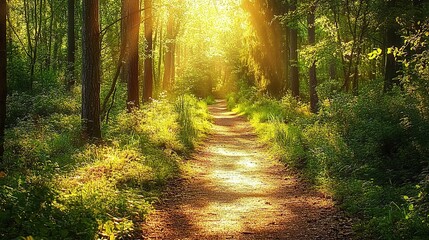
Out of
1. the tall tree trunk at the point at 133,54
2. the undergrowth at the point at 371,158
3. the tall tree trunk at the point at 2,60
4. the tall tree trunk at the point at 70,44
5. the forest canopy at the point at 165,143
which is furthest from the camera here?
the tall tree trunk at the point at 70,44

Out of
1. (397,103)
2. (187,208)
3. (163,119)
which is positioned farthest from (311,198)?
(163,119)

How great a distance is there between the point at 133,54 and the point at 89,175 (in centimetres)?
797

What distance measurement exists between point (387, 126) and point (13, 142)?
9.68m

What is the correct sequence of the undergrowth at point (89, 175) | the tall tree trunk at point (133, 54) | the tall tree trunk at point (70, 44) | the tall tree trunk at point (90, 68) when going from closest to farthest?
the undergrowth at point (89, 175)
the tall tree trunk at point (90, 68)
the tall tree trunk at point (133, 54)
the tall tree trunk at point (70, 44)

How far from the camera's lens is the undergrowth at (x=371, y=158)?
18.8 ft

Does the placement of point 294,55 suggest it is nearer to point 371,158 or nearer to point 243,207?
point 371,158

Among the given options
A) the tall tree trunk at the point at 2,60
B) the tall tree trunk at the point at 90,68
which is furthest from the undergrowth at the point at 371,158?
the tall tree trunk at the point at 2,60

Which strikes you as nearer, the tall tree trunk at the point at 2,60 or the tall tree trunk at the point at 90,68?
the tall tree trunk at the point at 2,60

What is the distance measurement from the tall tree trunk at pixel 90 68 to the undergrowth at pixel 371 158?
5.51 meters

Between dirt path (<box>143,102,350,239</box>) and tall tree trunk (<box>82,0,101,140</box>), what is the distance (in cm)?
302

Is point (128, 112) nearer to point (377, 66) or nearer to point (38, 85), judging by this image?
point (38, 85)

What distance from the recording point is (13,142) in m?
10.7

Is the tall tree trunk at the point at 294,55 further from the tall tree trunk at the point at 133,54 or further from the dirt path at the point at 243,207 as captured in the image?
the dirt path at the point at 243,207

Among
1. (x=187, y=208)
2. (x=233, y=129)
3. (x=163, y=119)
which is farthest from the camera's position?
(x=233, y=129)
